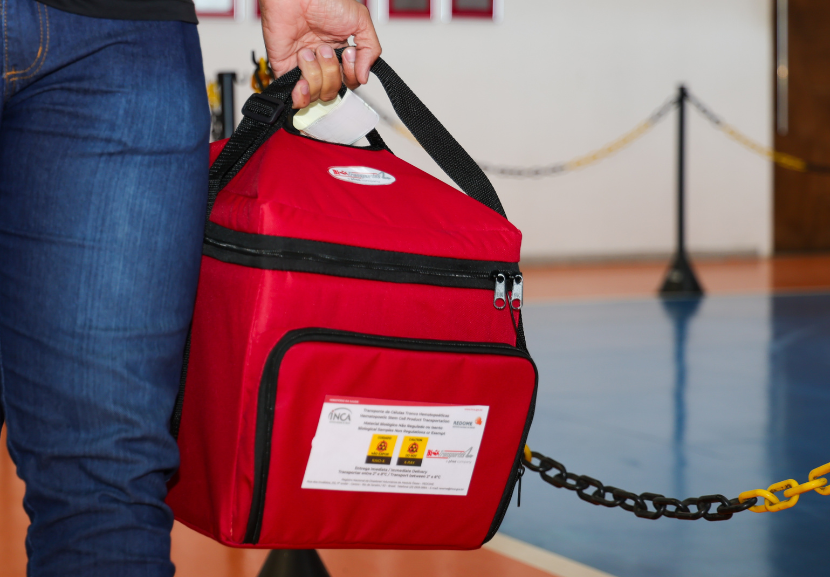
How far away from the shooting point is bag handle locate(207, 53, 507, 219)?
970 millimetres

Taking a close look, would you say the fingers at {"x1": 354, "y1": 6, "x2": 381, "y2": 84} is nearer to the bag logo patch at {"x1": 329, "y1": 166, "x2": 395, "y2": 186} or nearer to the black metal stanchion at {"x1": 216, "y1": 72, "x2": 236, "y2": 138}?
the bag logo patch at {"x1": 329, "y1": 166, "x2": 395, "y2": 186}

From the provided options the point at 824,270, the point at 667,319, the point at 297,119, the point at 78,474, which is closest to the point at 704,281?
the point at 824,270

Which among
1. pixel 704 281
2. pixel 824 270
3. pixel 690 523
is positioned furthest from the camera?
pixel 824 270

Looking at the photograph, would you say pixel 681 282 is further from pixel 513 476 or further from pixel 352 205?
pixel 352 205

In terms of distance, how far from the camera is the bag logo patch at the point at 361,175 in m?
0.99

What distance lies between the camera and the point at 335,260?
894 mm

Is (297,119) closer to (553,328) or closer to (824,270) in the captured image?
(553,328)

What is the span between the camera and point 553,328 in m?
4.61

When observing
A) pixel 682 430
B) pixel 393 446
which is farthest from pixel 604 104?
pixel 393 446

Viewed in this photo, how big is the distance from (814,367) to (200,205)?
328 cm

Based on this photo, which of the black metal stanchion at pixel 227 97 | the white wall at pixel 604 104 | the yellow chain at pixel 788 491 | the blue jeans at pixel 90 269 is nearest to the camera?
the blue jeans at pixel 90 269

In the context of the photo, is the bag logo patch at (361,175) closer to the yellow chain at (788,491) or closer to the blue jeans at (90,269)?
the blue jeans at (90,269)

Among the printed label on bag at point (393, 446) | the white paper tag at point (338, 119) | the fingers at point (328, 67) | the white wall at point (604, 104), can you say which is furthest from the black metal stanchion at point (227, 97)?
the white wall at point (604, 104)

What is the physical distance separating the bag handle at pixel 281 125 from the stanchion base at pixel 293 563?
0.57 m
